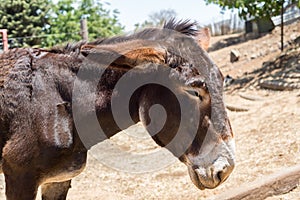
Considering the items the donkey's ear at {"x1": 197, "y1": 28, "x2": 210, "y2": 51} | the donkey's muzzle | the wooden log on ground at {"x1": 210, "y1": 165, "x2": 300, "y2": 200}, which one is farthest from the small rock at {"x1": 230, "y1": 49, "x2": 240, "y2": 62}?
the donkey's muzzle

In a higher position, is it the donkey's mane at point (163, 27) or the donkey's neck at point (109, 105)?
the donkey's mane at point (163, 27)

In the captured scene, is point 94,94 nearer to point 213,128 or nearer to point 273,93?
point 213,128

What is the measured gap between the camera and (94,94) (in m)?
2.61

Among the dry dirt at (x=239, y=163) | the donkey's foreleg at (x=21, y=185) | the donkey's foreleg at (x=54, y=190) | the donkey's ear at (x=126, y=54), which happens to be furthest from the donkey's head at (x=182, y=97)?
the dry dirt at (x=239, y=163)

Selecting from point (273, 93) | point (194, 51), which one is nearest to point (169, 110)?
point (194, 51)

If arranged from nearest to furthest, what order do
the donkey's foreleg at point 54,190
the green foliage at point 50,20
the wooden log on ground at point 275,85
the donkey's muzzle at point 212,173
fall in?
the donkey's muzzle at point 212,173 → the donkey's foreleg at point 54,190 → the wooden log on ground at point 275,85 → the green foliage at point 50,20

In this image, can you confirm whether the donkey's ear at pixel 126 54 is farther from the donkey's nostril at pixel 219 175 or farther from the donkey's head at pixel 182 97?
the donkey's nostril at pixel 219 175

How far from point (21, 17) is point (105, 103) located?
1064cm

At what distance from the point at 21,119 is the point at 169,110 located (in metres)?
0.86

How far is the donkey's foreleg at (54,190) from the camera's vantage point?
2.92 meters

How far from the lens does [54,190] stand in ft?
9.61

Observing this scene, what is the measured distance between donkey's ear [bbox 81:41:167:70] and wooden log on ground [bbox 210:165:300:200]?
157 centimetres

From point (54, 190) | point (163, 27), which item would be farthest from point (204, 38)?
point (54, 190)

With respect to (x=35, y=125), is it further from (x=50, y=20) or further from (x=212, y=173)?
(x=50, y=20)
